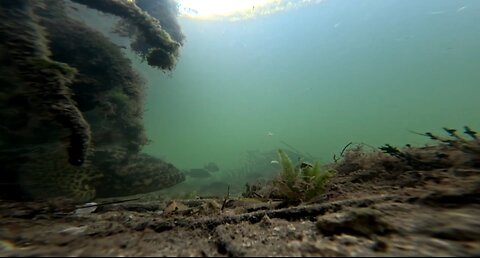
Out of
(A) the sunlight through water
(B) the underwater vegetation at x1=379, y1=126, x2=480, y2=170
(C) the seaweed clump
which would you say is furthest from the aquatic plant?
(A) the sunlight through water

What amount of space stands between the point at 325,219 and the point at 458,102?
154993 millimetres

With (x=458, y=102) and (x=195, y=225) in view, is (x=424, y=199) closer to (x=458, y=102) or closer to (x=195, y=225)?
(x=195, y=225)

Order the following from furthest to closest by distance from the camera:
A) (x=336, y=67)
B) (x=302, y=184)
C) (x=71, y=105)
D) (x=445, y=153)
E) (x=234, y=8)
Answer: (x=336, y=67)
(x=234, y=8)
(x=71, y=105)
(x=302, y=184)
(x=445, y=153)

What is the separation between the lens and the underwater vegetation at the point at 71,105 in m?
4.51

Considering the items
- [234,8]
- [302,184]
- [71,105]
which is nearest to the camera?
[302,184]

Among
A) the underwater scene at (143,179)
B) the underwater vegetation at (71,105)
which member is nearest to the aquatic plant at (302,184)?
the underwater scene at (143,179)

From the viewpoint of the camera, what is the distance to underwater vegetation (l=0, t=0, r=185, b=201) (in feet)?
14.8

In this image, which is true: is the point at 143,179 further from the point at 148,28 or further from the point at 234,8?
the point at 234,8

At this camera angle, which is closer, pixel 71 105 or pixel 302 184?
pixel 302 184

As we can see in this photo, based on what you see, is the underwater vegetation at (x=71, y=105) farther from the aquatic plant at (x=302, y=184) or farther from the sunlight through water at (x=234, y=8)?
the sunlight through water at (x=234, y=8)

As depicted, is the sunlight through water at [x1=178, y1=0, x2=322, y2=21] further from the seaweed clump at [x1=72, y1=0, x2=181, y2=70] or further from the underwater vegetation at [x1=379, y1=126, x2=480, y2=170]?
the underwater vegetation at [x1=379, y1=126, x2=480, y2=170]

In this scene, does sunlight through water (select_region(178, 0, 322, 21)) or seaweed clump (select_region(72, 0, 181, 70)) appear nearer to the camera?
seaweed clump (select_region(72, 0, 181, 70))

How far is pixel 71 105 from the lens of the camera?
14.4 feet

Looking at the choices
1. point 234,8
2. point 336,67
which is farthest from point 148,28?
point 336,67
